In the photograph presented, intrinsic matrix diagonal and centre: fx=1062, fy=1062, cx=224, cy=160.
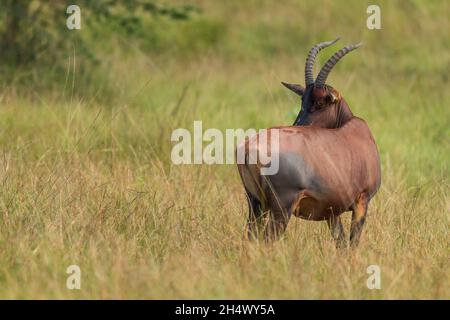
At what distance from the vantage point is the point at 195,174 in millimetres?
8500

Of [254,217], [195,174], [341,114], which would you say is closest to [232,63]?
[195,174]

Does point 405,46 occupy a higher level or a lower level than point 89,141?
higher

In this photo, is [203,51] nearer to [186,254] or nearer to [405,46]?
[405,46]

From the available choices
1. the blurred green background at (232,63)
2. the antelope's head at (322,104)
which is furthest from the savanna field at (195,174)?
the antelope's head at (322,104)

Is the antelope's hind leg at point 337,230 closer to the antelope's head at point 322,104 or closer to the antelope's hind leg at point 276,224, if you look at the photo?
the antelope's hind leg at point 276,224

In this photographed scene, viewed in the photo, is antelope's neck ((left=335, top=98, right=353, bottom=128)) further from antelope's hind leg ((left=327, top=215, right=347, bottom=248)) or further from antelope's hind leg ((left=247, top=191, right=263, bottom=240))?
antelope's hind leg ((left=247, top=191, right=263, bottom=240))

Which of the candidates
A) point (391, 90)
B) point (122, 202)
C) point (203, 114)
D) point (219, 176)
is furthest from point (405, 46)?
point (122, 202)

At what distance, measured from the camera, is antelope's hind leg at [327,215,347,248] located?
6.64m

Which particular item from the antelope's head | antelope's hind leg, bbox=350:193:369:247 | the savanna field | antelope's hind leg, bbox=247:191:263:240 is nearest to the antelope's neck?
the antelope's head

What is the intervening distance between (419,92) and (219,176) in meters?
5.10

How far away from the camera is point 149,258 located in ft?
20.8

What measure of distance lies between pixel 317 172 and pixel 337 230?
0.67 m

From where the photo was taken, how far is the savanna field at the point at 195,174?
5.86 metres

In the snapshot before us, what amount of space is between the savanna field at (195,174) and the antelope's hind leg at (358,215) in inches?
4.5
